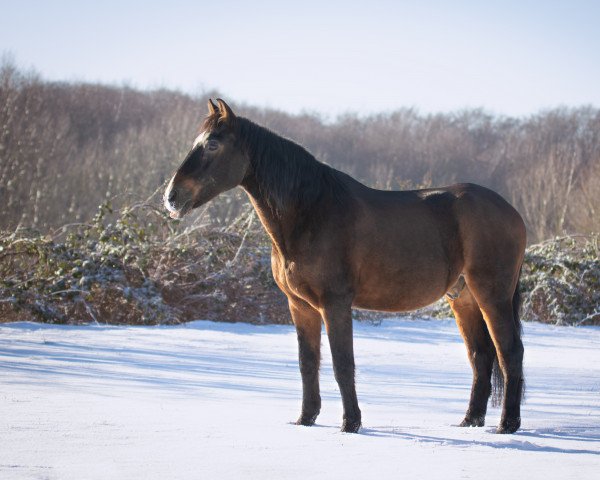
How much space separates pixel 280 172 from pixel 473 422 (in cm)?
220

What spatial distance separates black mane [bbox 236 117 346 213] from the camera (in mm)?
5363

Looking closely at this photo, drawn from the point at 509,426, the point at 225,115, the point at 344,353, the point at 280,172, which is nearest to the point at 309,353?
the point at 344,353

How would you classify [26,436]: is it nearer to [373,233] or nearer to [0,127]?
[373,233]

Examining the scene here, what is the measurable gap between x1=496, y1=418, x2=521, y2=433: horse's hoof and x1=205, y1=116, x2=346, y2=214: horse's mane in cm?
182

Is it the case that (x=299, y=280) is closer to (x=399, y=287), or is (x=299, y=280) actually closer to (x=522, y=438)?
(x=399, y=287)

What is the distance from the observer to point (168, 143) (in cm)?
3822

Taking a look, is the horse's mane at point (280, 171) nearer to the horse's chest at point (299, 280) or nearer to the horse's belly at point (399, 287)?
the horse's chest at point (299, 280)

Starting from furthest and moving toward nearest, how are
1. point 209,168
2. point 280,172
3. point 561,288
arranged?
1. point 561,288
2. point 280,172
3. point 209,168

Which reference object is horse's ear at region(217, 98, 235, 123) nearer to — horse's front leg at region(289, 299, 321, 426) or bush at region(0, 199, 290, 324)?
horse's front leg at region(289, 299, 321, 426)

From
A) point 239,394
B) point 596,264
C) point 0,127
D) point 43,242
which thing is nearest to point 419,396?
point 239,394

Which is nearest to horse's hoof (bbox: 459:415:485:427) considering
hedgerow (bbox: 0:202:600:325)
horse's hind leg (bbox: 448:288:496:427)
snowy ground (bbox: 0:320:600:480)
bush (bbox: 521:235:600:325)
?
horse's hind leg (bbox: 448:288:496:427)

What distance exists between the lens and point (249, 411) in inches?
230

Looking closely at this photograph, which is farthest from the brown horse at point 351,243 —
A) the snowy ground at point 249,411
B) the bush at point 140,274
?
the bush at point 140,274

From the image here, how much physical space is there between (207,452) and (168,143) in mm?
34795
